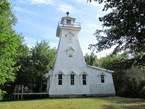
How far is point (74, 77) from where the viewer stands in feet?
67.5

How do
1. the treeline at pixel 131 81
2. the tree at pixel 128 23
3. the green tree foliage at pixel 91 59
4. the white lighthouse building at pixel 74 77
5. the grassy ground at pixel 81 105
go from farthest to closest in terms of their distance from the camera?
the green tree foliage at pixel 91 59 → the white lighthouse building at pixel 74 77 → the treeline at pixel 131 81 → the grassy ground at pixel 81 105 → the tree at pixel 128 23

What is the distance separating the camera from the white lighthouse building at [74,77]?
19906 millimetres

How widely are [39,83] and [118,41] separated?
2017cm

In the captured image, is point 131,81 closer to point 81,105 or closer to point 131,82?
point 131,82

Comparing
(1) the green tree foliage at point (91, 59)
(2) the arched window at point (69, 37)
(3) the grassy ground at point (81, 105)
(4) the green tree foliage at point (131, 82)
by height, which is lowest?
(3) the grassy ground at point (81, 105)

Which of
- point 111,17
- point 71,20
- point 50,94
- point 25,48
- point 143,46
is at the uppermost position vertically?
point 71,20

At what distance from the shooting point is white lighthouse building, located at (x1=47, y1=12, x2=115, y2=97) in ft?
65.3

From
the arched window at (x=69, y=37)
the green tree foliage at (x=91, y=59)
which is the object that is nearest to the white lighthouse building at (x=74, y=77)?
the arched window at (x=69, y=37)

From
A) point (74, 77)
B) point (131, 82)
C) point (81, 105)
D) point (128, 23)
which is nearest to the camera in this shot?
point (128, 23)

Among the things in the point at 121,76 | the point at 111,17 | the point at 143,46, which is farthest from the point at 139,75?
the point at 111,17

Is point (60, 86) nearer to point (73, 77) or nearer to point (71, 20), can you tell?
point (73, 77)

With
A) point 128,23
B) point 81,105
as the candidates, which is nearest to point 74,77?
point 81,105

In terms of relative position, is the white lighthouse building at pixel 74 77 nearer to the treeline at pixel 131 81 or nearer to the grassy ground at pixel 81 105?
the treeline at pixel 131 81

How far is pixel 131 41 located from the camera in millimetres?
7734
